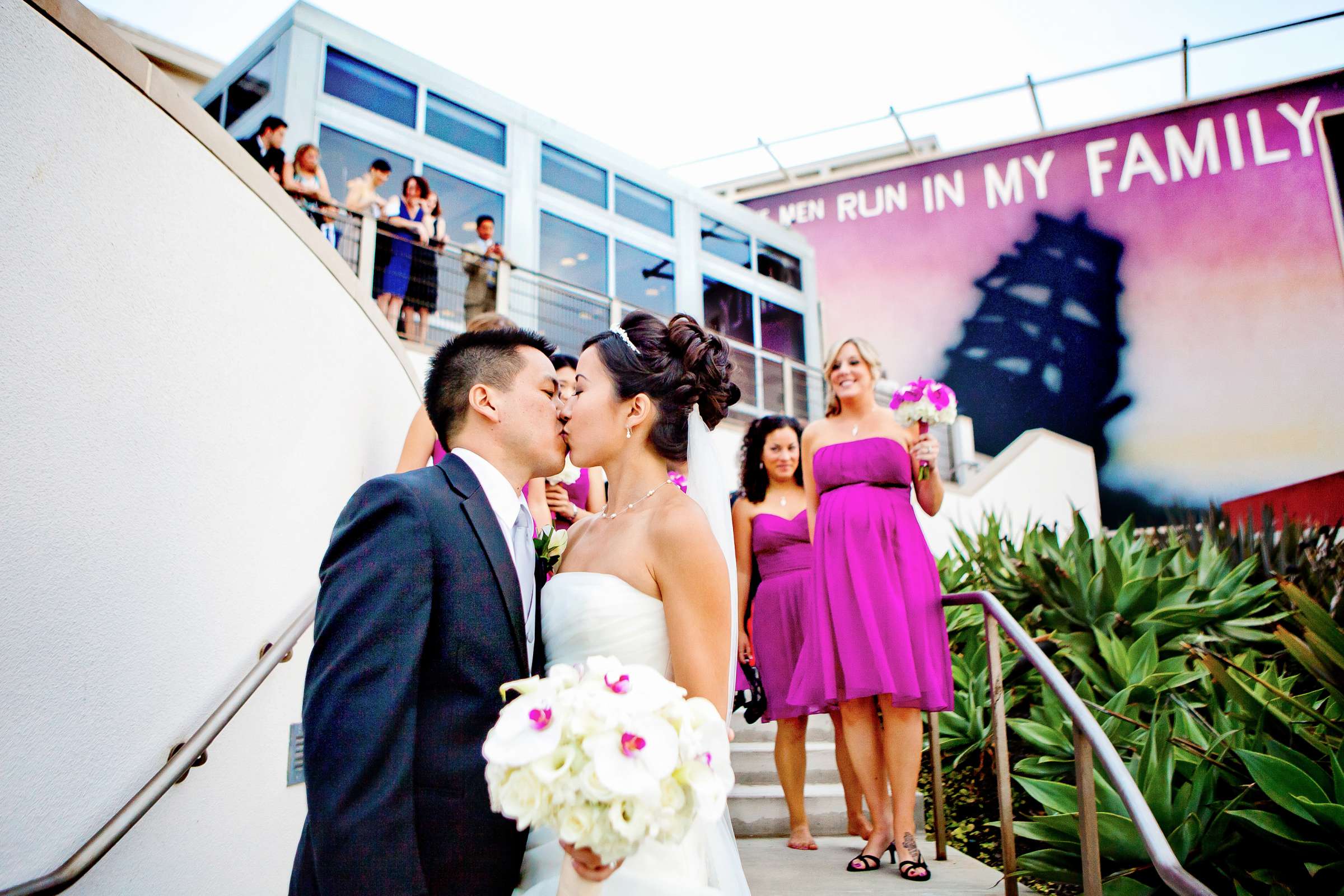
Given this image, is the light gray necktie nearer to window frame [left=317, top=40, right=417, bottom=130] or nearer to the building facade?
the building facade

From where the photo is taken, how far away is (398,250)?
27.2ft

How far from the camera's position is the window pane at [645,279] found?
13.9 metres

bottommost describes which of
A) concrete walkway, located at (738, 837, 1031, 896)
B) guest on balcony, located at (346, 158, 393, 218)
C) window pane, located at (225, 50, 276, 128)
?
concrete walkway, located at (738, 837, 1031, 896)

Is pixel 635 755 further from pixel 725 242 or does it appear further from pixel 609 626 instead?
pixel 725 242

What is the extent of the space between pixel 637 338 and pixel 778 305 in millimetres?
15418

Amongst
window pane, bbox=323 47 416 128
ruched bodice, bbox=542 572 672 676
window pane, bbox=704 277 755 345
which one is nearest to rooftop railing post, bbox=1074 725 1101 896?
ruched bodice, bbox=542 572 672 676

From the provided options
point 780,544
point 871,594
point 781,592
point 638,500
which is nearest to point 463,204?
point 780,544

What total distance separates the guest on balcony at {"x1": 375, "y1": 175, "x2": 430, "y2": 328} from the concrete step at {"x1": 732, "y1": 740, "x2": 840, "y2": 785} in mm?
5349

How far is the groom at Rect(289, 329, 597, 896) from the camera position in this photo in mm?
1338

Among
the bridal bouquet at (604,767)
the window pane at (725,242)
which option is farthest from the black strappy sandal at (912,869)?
the window pane at (725,242)

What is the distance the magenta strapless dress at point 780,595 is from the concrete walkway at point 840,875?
0.73 metres

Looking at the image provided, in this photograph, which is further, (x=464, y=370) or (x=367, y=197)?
(x=367, y=197)

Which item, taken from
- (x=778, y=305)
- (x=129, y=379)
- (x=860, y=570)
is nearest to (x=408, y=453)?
(x=129, y=379)

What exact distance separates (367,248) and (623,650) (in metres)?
7.18
